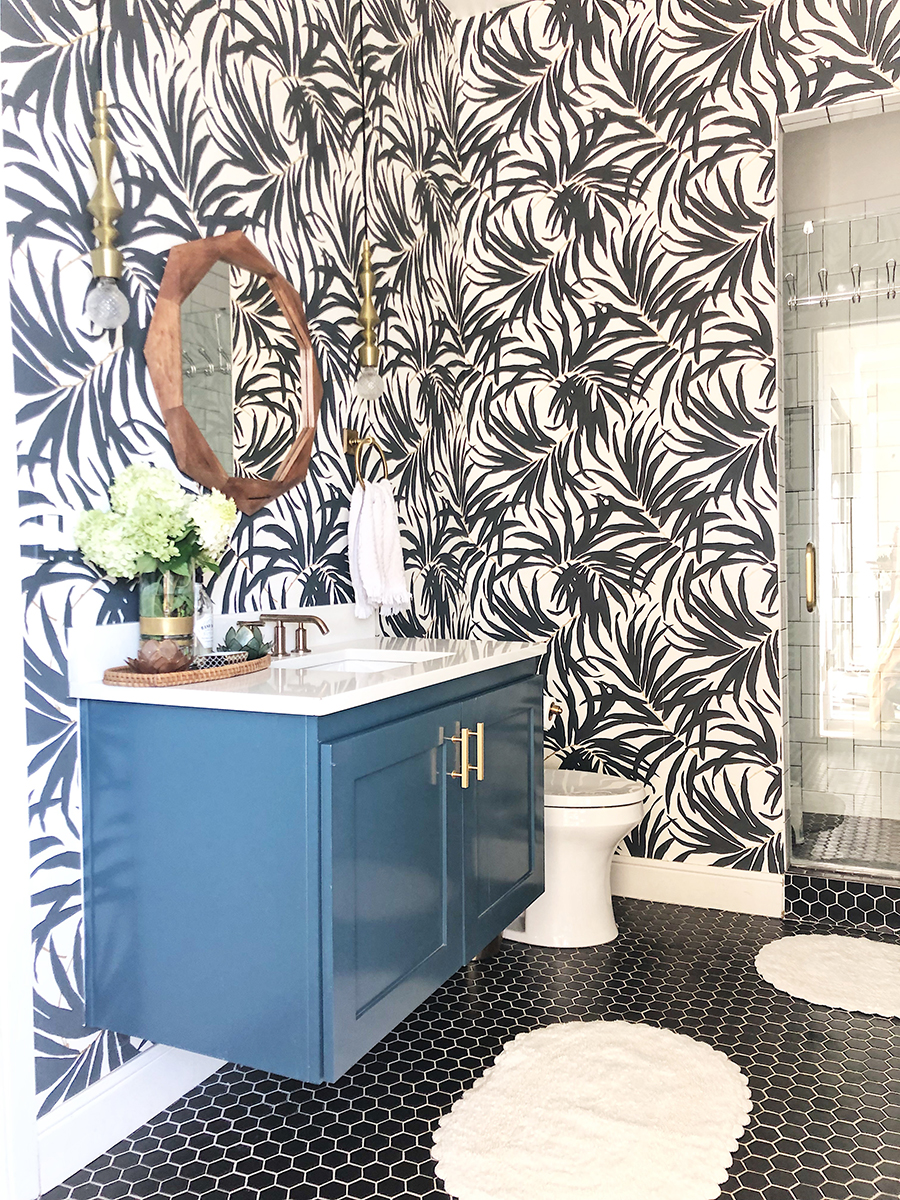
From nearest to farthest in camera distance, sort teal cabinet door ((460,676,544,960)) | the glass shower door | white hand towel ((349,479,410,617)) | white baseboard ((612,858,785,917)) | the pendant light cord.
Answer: teal cabinet door ((460,676,544,960)) → white hand towel ((349,479,410,617)) → the pendant light cord → white baseboard ((612,858,785,917)) → the glass shower door

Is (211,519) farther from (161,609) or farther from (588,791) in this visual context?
(588,791)

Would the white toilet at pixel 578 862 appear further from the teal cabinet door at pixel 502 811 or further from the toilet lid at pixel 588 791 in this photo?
the teal cabinet door at pixel 502 811

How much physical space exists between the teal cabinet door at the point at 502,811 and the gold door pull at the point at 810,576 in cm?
114

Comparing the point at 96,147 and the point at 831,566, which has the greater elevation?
the point at 96,147

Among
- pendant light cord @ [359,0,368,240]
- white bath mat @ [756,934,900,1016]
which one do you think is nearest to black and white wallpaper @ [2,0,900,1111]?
pendant light cord @ [359,0,368,240]

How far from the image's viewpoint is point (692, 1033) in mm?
2271

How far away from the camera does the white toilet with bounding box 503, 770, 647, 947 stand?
9.11ft

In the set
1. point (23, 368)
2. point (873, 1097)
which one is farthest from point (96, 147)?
point (873, 1097)

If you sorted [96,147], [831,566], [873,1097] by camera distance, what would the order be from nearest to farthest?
[96,147] → [873,1097] → [831,566]

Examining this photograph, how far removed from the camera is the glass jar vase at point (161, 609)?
6.02ft

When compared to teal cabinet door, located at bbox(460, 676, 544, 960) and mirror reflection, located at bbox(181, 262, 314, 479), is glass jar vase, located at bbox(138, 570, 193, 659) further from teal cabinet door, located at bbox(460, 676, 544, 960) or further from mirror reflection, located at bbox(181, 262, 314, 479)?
teal cabinet door, located at bbox(460, 676, 544, 960)

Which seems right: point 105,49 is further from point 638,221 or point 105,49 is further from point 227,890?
point 638,221

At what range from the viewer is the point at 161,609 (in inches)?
72.4

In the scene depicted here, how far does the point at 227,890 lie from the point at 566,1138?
32.3 inches
